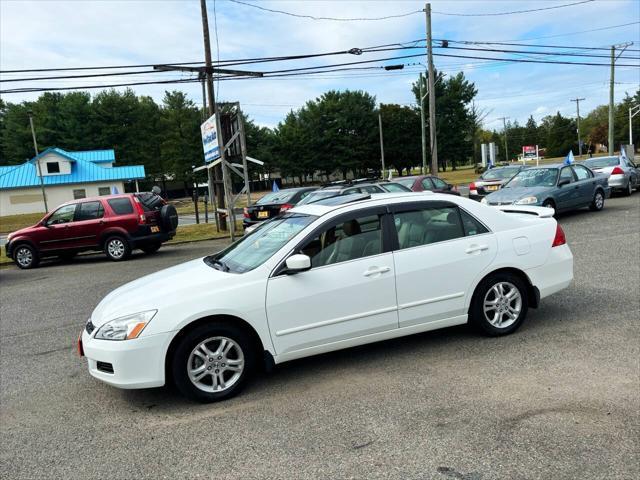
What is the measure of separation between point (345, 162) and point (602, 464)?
72822 mm

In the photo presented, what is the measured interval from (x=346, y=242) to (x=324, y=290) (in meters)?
0.52

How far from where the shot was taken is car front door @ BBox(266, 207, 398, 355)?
4.19 m

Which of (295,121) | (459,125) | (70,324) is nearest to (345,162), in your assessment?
(295,121)

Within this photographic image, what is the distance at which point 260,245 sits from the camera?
4.79 m

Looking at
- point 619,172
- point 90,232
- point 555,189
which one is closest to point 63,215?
point 90,232

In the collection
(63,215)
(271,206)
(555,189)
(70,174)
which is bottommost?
(555,189)

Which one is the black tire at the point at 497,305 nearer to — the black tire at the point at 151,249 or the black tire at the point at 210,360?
the black tire at the point at 210,360

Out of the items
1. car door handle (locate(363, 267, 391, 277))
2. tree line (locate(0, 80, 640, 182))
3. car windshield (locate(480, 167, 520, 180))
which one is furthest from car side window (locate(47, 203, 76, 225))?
tree line (locate(0, 80, 640, 182))

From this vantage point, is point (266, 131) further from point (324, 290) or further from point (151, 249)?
point (324, 290)

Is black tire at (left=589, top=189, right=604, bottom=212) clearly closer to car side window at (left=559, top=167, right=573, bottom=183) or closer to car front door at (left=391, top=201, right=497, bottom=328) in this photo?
car side window at (left=559, top=167, right=573, bottom=183)

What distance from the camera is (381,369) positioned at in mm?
4516

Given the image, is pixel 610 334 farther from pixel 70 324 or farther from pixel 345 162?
pixel 345 162

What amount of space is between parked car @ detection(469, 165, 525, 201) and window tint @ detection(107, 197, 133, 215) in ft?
37.2

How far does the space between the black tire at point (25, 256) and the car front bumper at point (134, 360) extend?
445 inches
